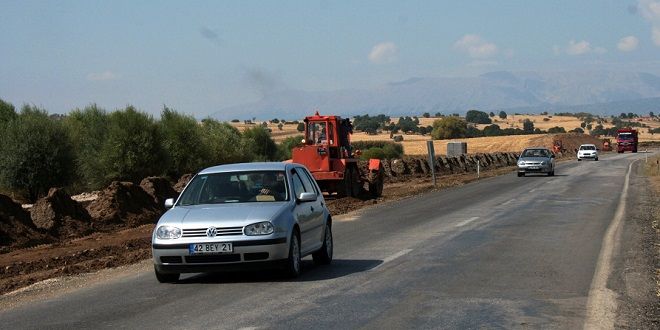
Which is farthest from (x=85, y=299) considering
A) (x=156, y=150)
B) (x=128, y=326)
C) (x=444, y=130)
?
(x=444, y=130)

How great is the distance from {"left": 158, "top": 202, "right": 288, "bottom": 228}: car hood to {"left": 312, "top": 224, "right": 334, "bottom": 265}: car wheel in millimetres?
1677

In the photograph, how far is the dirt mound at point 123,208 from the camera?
2455 cm

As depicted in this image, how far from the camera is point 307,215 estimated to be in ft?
42.0

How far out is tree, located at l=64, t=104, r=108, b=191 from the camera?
41000 mm

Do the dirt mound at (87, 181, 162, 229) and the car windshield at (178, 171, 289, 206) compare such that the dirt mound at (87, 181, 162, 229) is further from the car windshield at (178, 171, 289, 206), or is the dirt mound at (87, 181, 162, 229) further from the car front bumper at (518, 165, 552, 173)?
the car front bumper at (518, 165, 552, 173)

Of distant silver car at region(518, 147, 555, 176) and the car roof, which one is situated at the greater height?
the car roof

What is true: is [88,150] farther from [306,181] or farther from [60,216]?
[306,181]

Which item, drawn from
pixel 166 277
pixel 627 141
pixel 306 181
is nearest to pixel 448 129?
pixel 627 141

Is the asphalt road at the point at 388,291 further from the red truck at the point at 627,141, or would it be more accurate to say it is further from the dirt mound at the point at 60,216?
the red truck at the point at 627,141

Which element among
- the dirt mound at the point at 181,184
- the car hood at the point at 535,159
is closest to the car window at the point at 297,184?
the dirt mound at the point at 181,184

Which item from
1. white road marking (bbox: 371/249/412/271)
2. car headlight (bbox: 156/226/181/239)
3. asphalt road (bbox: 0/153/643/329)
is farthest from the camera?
white road marking (bbox: 371/249/412/271)

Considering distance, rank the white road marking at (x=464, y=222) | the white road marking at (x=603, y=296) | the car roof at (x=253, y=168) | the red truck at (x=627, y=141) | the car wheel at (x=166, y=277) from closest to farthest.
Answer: the white road marking at (x=603, y=296) → the car wheel at (x=166, y=277) → the car roof at (x=253, y=168) → the white road marking at (x=464, y=222) → the red truck at (x=627, y=141)

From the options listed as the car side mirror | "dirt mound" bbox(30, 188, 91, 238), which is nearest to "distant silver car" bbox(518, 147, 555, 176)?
"dirt mound" bbox(30, 188, 91, 238)

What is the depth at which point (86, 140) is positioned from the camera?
141 feet
